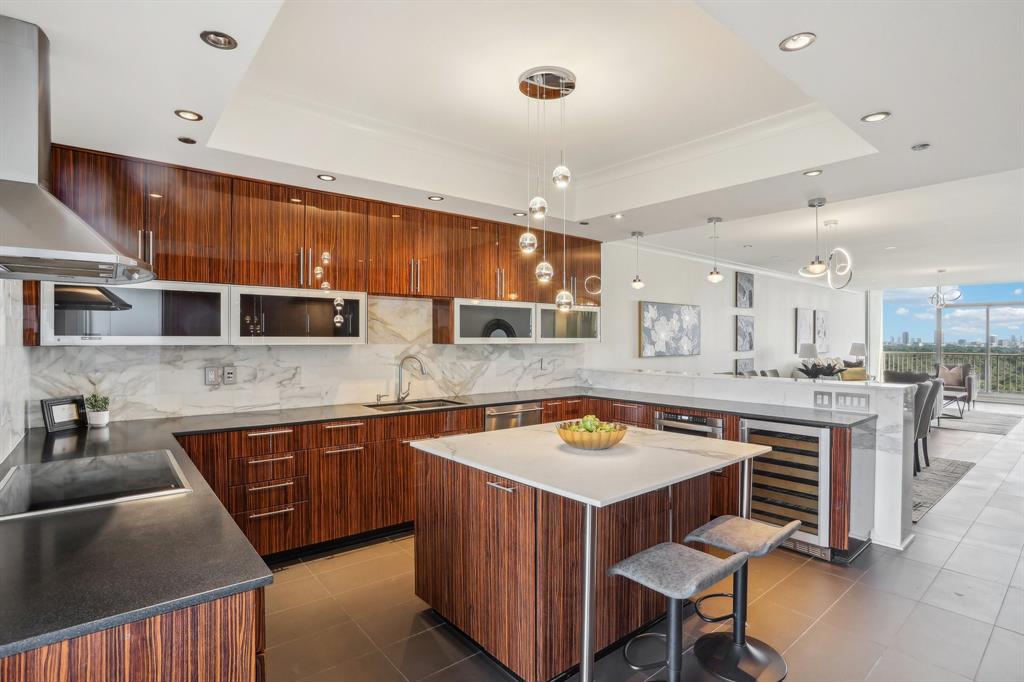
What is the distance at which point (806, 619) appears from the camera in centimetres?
268

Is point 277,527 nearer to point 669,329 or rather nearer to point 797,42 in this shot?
point 797,42

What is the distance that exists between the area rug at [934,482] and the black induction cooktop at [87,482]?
200 inches

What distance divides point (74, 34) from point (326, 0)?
0.88 m

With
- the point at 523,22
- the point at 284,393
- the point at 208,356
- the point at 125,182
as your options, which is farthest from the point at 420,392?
the point at 523,22

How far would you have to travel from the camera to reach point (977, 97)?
7.47 feet

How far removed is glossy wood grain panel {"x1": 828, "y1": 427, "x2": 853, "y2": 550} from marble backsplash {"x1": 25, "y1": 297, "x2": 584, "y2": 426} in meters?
2.69

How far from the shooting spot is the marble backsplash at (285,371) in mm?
3123

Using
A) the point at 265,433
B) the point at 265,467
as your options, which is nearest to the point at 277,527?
the point at 265,467

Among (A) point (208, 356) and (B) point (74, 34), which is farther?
(A) point (208, 356)

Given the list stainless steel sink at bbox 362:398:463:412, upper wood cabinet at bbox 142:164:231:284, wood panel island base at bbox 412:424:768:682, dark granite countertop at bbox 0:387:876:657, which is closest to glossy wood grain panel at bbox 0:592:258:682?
dark granite countertop at bbox 0:387:876:657

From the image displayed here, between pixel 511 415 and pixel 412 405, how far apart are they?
810 millimetres

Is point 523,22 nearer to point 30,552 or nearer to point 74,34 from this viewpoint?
point 74,34

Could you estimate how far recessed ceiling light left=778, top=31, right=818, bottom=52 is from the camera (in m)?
1.86

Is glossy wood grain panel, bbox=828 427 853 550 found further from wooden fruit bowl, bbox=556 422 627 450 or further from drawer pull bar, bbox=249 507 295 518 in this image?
drawer pull bar, bbox=249 507 295 518
